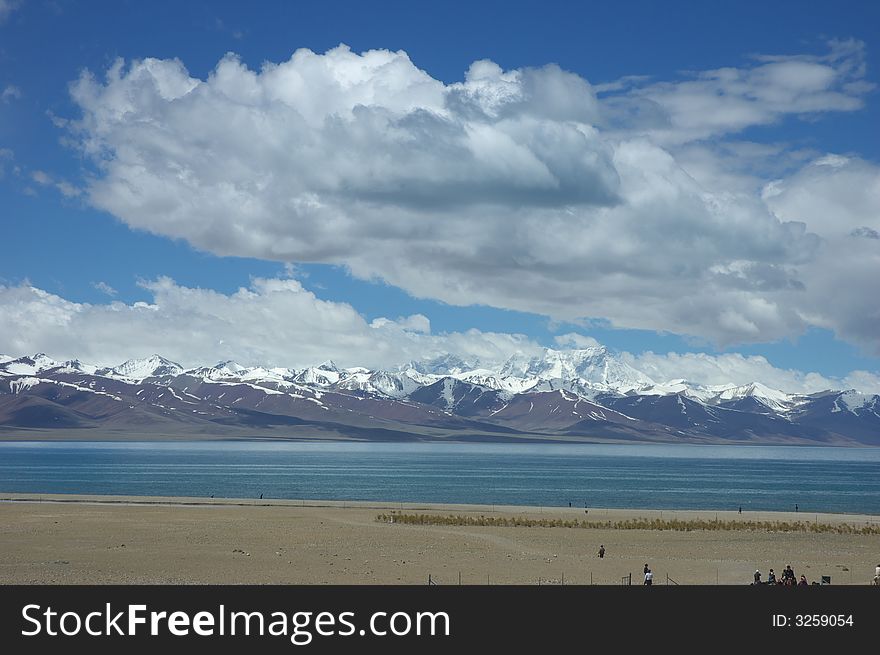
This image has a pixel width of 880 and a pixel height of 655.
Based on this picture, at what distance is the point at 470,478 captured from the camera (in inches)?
7023

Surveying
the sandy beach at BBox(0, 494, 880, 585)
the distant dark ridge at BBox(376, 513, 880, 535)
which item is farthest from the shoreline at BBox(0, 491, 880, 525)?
the distant dark ridge at BBox(376, 513, 880, 535)

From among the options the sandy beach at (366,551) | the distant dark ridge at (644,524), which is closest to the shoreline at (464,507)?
the sandy beach at (366,551)

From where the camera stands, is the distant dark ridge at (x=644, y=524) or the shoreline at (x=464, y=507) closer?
the distant dark ridge at (x=644, y=524)

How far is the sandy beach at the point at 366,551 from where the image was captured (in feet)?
161

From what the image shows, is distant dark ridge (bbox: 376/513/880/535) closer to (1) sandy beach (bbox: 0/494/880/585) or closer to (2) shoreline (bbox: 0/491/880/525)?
(1) sandy beach (bbox: 0/494/880/585)

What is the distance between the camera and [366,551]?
5947 centimetres

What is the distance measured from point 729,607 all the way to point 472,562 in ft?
108

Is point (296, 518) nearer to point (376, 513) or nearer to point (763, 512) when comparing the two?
point (376, 513)

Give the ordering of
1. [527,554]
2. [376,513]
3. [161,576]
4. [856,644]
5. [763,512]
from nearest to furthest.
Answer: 1. [856,644]
2. [161,576]
3. [527,554]
4. [376,513]
5. [763,512]

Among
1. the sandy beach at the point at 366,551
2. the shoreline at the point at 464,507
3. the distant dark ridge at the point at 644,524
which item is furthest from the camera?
the shoreline at the point at 464,507

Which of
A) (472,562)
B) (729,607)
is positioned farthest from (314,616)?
(472,562)

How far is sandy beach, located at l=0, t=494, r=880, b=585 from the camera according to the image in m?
49.0

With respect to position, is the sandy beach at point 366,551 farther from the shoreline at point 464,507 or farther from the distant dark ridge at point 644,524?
the shoreline at point 464,507

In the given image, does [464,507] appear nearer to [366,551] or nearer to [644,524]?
[644,524]
